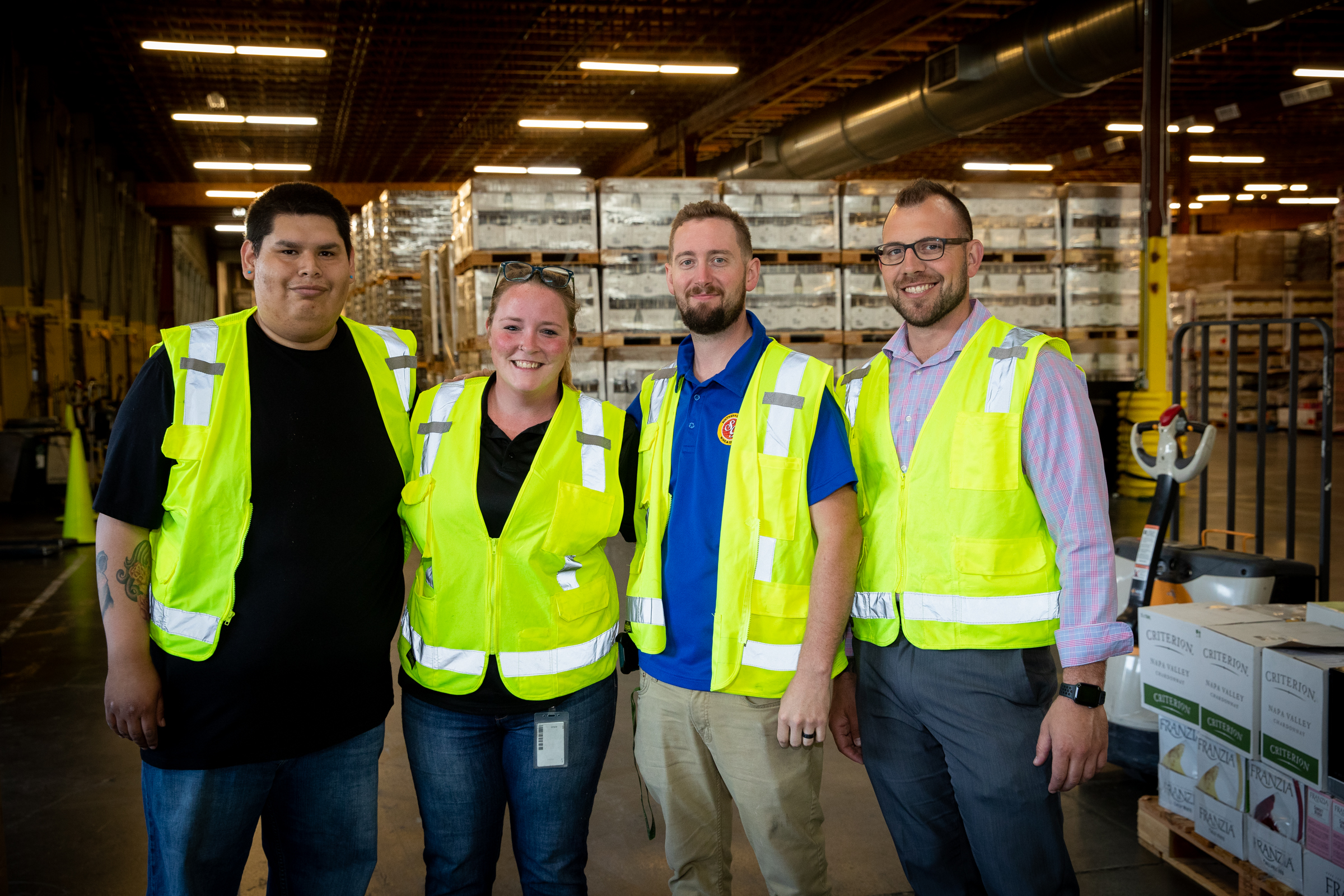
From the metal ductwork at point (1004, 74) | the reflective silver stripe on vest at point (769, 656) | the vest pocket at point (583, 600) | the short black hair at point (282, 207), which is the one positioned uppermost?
the metal ductwork at point (1004, 74)

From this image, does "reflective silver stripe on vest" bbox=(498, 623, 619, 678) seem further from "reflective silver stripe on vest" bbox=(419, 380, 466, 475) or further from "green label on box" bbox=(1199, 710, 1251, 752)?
"green label on box" bbox=(1199, 710, 1251, 752)

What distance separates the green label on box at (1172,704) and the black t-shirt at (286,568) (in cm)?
255

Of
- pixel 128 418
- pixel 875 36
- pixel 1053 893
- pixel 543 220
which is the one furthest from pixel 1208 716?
pixel 875 36

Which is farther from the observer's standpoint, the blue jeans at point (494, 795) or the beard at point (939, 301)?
the beard at point (939, 301)

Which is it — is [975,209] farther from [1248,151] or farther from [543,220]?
[1248,151]

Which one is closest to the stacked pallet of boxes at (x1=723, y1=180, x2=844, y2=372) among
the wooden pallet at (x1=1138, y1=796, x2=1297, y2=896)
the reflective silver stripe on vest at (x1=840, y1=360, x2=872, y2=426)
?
the wooden pallet at (x1=1138, y1=796, x2=1297, y2=896)

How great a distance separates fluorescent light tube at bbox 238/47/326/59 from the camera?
1282cm

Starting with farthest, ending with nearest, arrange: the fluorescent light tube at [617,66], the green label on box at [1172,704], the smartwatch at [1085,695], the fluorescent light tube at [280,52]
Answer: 1. the fluorescent light tube at [617,66]
2. the fluorescent light tube at [280,52]
3. the green label on box at [1172,704]
4. the smartwatch at [1085,695]

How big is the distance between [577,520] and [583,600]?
18cm

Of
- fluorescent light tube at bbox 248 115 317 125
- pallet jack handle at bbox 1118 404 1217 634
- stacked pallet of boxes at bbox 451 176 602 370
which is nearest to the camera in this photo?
pallet jack handle at bbox 1118 404 1217 634

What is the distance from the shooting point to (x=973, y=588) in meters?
2.19

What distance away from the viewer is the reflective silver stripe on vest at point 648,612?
90.6 inches

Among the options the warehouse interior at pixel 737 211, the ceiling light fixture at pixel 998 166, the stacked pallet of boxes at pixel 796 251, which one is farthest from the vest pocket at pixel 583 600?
the ceiling light fixture at pixel 998 166

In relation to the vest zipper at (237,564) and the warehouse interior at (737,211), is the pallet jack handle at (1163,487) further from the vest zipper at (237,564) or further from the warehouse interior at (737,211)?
the vest zipper at (237,564)
